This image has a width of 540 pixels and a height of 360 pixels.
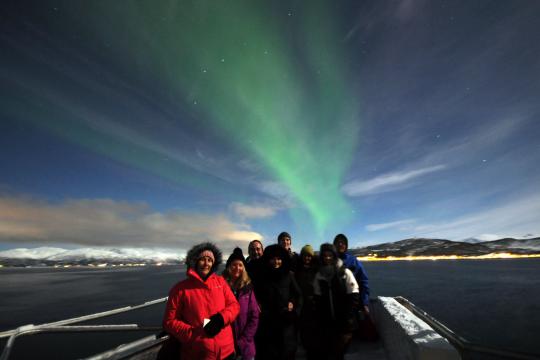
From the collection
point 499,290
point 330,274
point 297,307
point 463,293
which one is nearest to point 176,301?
point 297,307

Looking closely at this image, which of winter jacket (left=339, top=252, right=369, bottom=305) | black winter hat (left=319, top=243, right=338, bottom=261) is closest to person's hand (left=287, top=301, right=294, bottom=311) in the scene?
black winter hat (left=319, top=243, right=338, bottom=261)

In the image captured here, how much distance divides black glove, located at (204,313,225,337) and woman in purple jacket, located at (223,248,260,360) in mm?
727

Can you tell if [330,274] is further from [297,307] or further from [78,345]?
[78,345]

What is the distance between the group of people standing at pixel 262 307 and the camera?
3.12m

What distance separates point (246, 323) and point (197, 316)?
998 mm

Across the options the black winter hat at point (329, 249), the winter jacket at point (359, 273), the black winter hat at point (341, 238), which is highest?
the black winter hat at point (341, 238)

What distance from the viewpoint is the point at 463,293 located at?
178 ft

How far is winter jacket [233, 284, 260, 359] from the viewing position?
3729mm

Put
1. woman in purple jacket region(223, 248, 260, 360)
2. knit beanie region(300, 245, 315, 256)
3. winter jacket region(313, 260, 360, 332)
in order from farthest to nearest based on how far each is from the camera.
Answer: knit beanie region(300, 245, 315, 256)
winter jacket region(313, 260, 360, 332)
woman in purple jacket region(223, 248, 260, 360)

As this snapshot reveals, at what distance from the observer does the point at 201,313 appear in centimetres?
316

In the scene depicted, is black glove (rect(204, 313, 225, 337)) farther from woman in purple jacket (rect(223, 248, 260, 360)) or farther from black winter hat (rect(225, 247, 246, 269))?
black winter hat (rect(225, 247, 246, 269))

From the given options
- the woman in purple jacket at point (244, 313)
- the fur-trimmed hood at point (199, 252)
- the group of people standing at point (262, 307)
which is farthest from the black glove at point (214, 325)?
the woman in purple jacket at point (244, 313)

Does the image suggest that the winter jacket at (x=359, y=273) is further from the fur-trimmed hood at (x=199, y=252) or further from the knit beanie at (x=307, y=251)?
the fur-trimmed hood at (x=199, y=252)

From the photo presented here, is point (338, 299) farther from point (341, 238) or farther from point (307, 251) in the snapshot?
point (341, 238)
